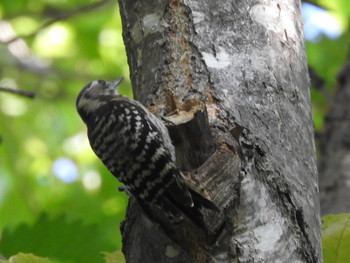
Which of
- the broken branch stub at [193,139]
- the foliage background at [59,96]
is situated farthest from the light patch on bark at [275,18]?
the foliage background at [59,96]

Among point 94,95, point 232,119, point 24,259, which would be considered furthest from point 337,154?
point 24,259

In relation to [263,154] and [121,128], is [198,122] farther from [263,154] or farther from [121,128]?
[121,128]

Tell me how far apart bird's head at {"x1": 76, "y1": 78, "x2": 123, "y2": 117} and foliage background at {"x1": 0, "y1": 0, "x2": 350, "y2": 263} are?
175 cm

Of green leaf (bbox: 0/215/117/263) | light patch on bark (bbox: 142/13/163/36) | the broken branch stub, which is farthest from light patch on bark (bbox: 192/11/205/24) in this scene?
green leaf (bbox: 0/215/117/263)

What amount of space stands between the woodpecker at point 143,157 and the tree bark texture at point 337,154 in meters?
1.75

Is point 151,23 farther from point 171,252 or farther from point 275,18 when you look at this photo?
point 171,252

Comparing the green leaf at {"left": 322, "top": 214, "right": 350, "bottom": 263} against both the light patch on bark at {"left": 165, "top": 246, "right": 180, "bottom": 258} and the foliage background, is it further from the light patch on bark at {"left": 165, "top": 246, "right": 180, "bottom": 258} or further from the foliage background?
the foliage background

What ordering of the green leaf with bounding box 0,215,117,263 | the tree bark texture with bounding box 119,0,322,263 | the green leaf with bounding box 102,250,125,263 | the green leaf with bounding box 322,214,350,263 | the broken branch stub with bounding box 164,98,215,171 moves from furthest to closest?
the green leaf with bounding box 0,215,117,263 < the green leaf with bounding box 102,250,125,263 < the green leaf with bounding box 322,214,350,263 < the broken branch stub with bounding box 164,98,215,171 < the tree bark texture with bounding box 119,0,322,263

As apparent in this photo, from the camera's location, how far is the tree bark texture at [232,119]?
8.69ft

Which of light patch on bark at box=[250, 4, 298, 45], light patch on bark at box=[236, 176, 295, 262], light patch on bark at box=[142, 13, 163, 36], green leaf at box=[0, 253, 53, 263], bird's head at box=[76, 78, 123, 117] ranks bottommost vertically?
light patch on bark at box=[236, 176, 295, 262]

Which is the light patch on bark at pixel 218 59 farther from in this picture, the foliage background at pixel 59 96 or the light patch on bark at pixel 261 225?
the foliage background at pixel 59 96

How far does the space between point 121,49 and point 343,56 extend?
9.12 ft

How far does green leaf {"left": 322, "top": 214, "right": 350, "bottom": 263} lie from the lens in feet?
10.1

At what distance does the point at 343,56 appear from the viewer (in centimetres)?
798
